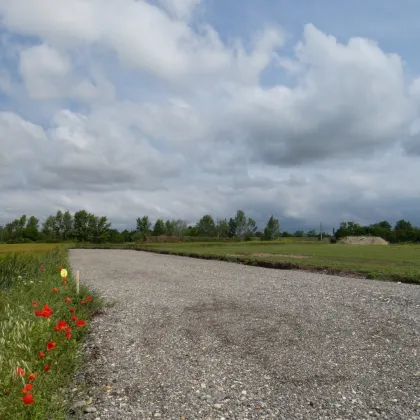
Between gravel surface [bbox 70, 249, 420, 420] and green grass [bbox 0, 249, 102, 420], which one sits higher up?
green grass [bbox 0, 249, 102, 420]

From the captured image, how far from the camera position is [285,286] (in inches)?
617

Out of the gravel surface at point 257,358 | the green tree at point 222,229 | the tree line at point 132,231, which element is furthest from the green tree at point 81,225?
the gravel surface at point 257,358

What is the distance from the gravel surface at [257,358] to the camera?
18.1 feet

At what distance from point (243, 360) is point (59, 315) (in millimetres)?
4375

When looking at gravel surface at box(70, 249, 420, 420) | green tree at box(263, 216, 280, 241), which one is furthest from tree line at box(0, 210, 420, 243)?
gravel surface at box(70, 249, 420, 420)

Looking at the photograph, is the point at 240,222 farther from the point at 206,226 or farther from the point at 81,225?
the point at 81,225

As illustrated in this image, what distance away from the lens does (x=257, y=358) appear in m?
7.39

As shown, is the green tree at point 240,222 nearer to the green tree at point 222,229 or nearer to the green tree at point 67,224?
the green tree at point 222,229

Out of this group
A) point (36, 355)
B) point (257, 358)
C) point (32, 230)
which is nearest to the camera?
point (36, 355)

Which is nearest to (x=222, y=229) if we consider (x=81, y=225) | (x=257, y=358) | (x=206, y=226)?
(x=206, y=226)

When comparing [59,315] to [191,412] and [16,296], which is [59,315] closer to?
[16,296]

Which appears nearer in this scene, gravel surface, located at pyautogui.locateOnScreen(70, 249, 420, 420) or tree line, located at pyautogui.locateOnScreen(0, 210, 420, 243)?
gravel surface, located at pyautogui.locateOnScreen(70, 249, 420, 420)

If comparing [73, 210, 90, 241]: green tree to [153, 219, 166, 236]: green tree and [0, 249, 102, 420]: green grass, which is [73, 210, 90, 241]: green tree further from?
[0, 249, 102, 420]: green grass

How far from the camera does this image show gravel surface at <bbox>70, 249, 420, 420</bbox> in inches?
217
